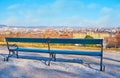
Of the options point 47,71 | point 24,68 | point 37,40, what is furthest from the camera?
point 37,40

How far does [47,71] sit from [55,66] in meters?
0.94

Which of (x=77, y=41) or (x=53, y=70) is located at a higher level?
(x=77, y=41)

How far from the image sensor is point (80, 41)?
878 cm

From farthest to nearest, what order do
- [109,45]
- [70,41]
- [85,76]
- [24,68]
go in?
[109,45] → [70,41] → [24,68] → [85,76]

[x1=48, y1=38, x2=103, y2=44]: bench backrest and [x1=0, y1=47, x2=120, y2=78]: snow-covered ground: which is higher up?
[x1=48, y1=38, x2=103, y2=44]: bench backrest

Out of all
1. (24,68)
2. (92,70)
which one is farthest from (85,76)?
(24,68)

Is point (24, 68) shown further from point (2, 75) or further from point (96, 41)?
point (96, 41)

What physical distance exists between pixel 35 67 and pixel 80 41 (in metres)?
1.57

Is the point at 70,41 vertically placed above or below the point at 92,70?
above

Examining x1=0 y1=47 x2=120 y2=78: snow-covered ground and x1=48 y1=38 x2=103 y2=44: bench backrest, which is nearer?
x1=0 y1=47 x2=120 y2=78: snow-covered ground

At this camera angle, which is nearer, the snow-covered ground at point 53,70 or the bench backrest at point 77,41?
the snow-covered ground at point 53,70

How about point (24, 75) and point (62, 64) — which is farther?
point (62, 64)

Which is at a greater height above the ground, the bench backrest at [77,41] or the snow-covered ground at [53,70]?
the bench backrest at [77,41]

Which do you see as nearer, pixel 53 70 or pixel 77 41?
pixel 53 70
